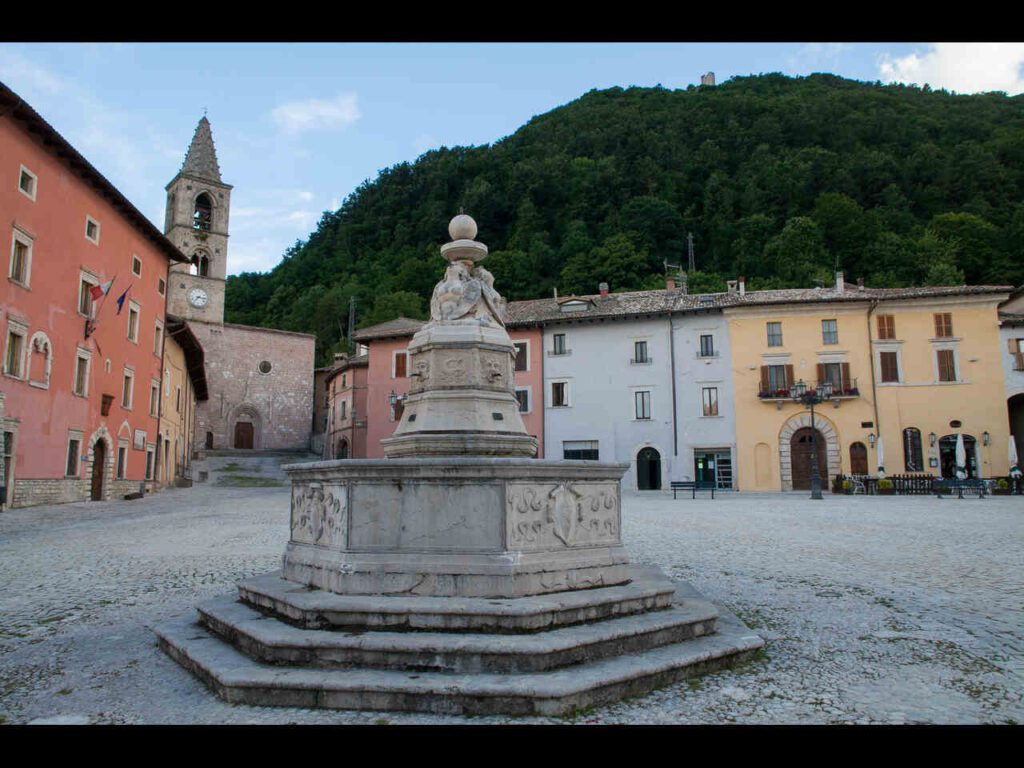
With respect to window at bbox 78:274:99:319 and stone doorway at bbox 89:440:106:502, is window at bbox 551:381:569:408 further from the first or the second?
window at bbox 78:274:99:319

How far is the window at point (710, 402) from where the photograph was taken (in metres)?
35.8

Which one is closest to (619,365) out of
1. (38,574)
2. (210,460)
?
(210,460)

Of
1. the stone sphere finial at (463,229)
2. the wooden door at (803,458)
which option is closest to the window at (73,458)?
the stone sphere finial at (463,229)

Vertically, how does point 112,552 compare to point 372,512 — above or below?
below

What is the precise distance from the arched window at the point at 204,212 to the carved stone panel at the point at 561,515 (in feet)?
187

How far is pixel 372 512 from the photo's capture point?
5527 mm

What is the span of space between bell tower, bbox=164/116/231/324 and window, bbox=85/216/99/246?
97.6 feet

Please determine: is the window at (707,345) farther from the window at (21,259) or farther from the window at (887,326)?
the window at (21,259)

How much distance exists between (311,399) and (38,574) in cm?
4820

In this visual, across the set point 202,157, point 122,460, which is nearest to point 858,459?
point 122,460

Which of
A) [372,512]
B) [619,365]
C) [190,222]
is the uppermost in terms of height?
[190,222]
